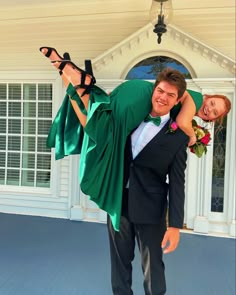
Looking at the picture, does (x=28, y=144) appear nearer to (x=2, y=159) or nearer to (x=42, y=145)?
(x=42, y=145)

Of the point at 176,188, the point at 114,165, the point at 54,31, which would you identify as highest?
the point at 54,31

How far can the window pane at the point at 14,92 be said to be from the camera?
418 centimetres

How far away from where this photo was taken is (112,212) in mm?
1383

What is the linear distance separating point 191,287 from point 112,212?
1.46 meters

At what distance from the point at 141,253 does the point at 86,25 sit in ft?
10.5

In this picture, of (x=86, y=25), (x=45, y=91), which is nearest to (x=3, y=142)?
(x=45, y=91)

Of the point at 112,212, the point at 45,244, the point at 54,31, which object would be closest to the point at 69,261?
the point at 45,244

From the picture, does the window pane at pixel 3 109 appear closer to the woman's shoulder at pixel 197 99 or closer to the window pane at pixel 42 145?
the window pane at pixel 42 145

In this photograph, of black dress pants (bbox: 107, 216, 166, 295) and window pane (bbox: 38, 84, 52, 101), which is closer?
black dress pants (bbox: 107, 216, 166, 295)

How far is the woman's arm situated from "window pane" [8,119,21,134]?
3393 millimetres

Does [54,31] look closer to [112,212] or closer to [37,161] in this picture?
[37,161]

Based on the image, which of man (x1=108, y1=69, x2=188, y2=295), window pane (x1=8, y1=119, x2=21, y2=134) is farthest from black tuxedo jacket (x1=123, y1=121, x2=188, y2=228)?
window pane (x1=8, y1=119, x2=21, y2=134)

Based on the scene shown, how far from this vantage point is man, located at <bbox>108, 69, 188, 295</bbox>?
4.49 feet

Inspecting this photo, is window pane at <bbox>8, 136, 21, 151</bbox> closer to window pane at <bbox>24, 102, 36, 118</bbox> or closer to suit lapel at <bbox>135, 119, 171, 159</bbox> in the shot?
window pane at <bbox>24, 102, 36, 118</bbox>
